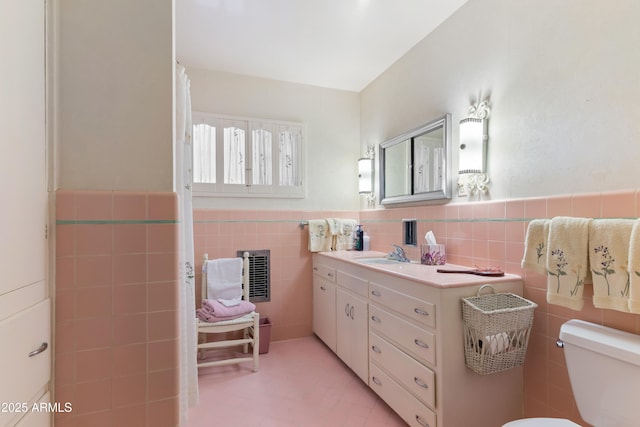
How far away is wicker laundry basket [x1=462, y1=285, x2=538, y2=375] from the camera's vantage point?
1.39m

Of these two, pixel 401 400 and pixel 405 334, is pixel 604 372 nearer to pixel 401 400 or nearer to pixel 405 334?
pixel 405 334

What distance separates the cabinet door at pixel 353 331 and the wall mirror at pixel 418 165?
948 millimetres

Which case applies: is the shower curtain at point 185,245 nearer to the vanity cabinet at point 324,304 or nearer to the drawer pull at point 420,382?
the drawer pull at point 420,382

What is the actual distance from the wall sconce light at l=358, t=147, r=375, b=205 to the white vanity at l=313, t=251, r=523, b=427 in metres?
1.16

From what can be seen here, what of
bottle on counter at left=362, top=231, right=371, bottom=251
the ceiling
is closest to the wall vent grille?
bottle on counter at left=362, top=231, right=371, bottom=251

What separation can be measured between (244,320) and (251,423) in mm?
749

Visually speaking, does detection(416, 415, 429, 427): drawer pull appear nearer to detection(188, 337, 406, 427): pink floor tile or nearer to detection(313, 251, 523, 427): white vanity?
detection(313, 251, 523, 427): white vanity

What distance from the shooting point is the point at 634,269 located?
3.49 feet

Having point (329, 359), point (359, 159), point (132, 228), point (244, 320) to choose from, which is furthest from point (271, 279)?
point (132, 228)

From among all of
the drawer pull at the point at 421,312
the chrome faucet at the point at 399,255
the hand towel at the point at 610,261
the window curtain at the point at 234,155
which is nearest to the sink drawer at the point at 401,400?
the drawer pull at the point at 421,312

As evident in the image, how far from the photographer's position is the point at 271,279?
2996 millimetres

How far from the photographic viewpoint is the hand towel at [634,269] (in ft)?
3.46

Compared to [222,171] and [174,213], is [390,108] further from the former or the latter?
[174,213]

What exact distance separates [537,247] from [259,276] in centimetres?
229
